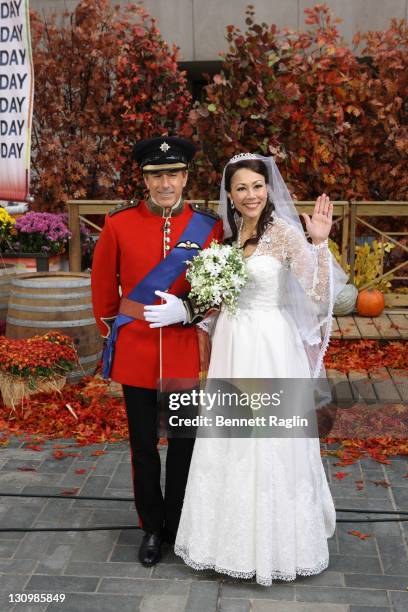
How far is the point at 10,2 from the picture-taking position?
4867mm

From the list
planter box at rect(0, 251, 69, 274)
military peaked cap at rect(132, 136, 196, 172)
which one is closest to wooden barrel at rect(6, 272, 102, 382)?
planter box at rect(0, 251, 69, 274)

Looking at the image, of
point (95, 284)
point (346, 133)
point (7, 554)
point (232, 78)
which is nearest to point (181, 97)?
point (232, 78)

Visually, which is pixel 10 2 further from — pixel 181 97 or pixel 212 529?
pixel 181 97

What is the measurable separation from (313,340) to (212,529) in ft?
3.28

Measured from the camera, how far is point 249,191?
337 centimetres

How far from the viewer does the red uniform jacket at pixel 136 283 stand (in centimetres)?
351

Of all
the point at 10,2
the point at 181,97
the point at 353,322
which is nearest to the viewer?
the point at 10,2

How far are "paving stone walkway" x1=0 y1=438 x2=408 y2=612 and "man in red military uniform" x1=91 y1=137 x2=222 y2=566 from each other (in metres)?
0.23

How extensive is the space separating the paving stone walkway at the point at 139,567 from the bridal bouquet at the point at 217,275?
132 centimetres

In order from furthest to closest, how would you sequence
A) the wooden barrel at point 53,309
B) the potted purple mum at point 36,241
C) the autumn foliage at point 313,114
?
the autumn foliage at point 313,114, the potted purple mum at point 36,241, the wooden barrel at point 53,309

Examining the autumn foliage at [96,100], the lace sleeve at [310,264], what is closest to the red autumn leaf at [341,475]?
the lace sleeve at [310,264]

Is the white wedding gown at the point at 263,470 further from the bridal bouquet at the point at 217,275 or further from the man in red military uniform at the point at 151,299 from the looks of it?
the man in red military uniform at the point at 151,299

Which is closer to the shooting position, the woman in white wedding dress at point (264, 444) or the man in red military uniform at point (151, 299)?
the woman in white wedding dress at point (264, 444)

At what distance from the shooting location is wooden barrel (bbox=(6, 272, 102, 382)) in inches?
239
